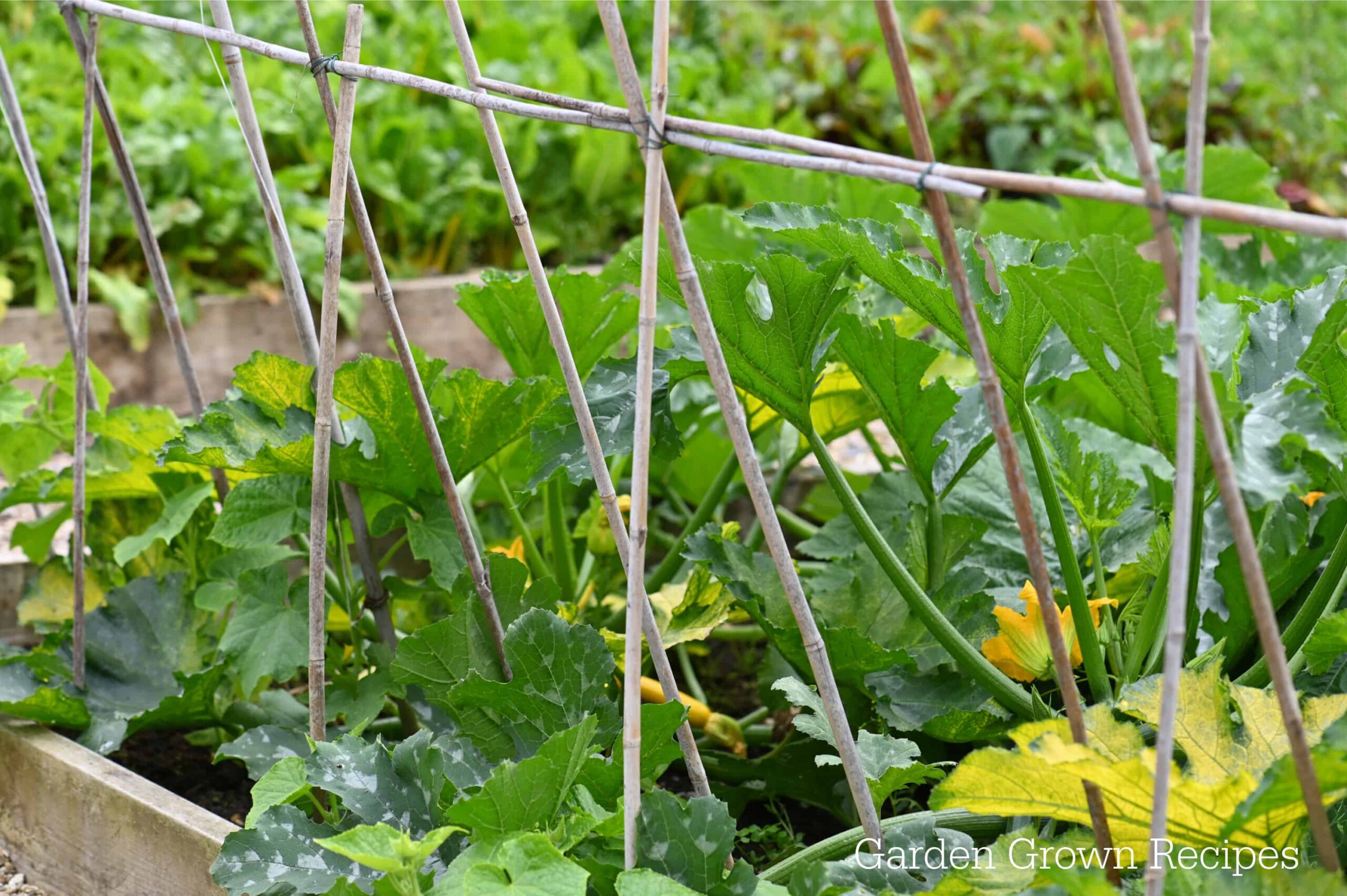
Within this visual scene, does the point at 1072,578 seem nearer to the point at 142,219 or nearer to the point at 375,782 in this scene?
the point at 375,782

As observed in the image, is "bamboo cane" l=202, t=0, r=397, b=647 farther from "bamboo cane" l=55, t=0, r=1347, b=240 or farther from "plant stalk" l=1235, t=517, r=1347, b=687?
"plant stalk" l=1235, t=517, r=1347, b=687

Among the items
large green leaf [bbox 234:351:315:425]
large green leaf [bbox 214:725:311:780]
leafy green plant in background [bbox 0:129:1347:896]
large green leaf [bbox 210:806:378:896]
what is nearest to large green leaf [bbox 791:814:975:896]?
leafy green plant in background [bbox 0:129:1347:896]

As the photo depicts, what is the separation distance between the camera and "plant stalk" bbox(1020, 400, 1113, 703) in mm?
1410

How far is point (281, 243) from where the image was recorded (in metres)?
1.62

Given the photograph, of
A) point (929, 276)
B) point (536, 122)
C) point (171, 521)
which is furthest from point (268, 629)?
point (536, 122)

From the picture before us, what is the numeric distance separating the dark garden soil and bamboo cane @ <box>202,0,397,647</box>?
1.54ft

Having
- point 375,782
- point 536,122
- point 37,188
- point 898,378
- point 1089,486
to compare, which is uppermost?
point 536,122

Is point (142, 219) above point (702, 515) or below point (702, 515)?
above

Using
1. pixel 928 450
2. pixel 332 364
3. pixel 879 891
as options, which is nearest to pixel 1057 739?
pixel 879 891

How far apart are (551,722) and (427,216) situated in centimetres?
306

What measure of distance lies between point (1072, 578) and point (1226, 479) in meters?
0.48

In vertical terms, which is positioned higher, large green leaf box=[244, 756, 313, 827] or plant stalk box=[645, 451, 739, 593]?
plant stalk box=[645, 451, 739, 593]

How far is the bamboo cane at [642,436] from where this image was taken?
113 centimetres

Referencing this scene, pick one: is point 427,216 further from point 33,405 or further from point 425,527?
point 425,527
